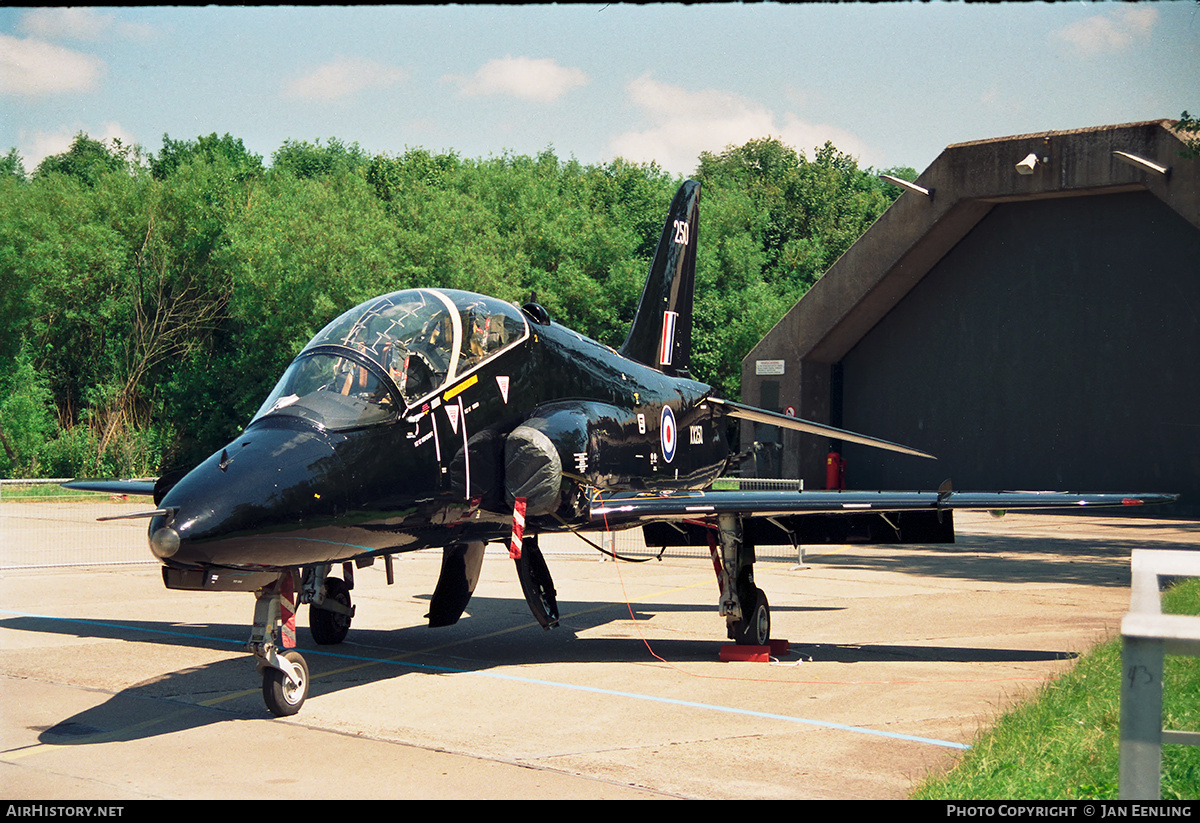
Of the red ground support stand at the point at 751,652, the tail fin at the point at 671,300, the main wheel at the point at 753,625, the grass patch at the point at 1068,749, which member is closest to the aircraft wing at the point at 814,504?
the main wheel at the point at 753,625

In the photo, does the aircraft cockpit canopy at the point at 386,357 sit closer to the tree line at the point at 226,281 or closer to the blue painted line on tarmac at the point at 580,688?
the blue painted line on tarmac at the point at 580,688

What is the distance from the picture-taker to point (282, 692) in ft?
27.2

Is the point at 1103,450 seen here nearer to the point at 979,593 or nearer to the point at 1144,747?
the point at 979,593

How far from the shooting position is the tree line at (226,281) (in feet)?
137

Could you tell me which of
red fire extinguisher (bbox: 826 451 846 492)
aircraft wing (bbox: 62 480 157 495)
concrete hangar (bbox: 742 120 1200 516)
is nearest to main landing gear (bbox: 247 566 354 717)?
aircraft wing (bbox: 62 480 157 495)

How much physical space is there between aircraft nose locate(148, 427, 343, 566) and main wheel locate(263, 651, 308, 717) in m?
1.05

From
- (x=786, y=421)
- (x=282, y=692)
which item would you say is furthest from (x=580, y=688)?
(x=786, y=421)

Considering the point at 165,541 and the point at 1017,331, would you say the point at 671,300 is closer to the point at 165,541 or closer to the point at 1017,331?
the point at 165,541

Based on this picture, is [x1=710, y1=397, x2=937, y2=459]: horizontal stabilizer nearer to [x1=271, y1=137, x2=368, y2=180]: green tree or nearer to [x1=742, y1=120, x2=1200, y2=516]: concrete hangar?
[x1=742, y1=120, x2=1200, y2=516]: concrete hangar

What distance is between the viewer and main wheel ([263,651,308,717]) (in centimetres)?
825

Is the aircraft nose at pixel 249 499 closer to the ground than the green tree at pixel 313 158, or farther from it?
closer to the ground

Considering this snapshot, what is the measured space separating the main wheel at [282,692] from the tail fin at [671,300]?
26.1 ft

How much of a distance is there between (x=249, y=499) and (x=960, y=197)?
29.1 m

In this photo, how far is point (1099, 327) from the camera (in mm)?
31672
